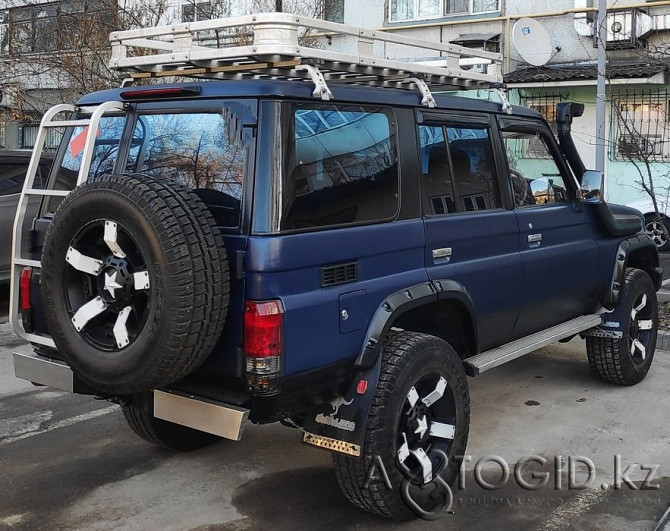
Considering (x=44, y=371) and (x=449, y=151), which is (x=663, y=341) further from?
(x=44, y=371)

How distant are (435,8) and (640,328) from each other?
38.9 ft

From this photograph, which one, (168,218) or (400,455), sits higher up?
(168,218)

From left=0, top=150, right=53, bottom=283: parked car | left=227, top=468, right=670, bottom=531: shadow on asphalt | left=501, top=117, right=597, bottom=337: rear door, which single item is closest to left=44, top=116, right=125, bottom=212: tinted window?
left=227, top=468, right=670, bottom=531: shadow on asphalt

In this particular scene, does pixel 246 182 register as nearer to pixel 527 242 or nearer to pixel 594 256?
pixel 527 242

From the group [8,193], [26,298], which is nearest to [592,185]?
[26,298]

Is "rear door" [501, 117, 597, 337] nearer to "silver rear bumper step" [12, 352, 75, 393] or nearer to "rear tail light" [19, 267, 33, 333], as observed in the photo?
"silver rear bumper step" [12, 352, 75, 393]

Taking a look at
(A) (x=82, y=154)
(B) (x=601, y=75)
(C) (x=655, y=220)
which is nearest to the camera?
(A) (x=82, y=154)

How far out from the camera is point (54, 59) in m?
12.6

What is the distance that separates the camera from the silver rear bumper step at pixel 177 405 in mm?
3453

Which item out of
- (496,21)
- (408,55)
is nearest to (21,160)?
(408,55)

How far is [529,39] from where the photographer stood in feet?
41.4

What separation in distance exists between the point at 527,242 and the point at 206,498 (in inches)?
96.9

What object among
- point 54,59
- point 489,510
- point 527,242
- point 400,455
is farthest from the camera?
point 54,59

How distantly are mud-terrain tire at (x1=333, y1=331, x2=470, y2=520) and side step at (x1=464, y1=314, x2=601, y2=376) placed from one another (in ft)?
0.97
